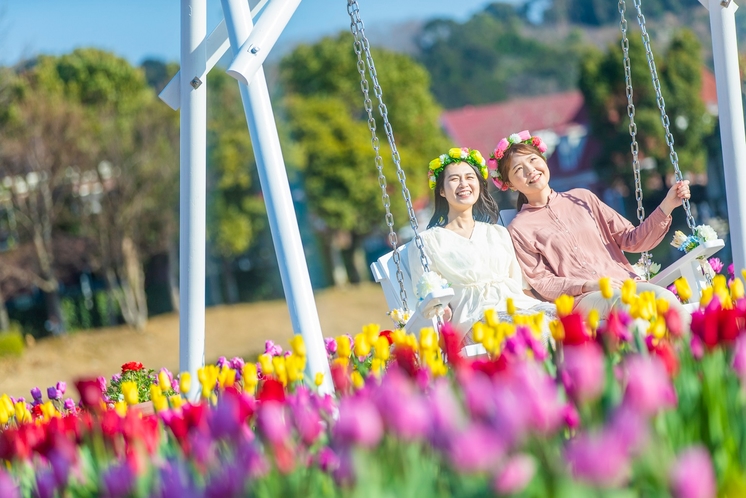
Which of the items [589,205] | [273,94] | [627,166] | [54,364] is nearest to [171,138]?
[273,94]

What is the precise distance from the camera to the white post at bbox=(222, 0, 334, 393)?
11.8 ft

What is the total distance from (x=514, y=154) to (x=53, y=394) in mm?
2435

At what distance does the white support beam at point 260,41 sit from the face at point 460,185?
4.40 ft

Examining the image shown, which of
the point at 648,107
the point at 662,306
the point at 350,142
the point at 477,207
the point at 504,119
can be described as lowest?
the point at 662,306

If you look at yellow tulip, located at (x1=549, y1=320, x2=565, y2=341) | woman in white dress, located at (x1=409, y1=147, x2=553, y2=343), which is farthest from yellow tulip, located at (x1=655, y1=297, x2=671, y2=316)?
woman in white dress, located at (x1=409, y1=147, x2=553, y2=343)

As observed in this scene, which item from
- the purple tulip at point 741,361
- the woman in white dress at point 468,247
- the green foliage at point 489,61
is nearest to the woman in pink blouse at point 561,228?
the woman in white dress at point 468,247

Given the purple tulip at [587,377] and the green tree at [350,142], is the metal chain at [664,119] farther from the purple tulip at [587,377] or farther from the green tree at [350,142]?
the green tree at [350,142]

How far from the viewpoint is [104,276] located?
26578 mm

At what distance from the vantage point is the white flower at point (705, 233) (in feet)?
14.4

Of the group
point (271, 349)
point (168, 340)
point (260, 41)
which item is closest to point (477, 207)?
point (271, 349)

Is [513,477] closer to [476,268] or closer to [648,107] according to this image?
[476,268]

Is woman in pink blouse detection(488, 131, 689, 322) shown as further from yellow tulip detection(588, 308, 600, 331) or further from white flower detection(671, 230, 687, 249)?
yellow tulip detection(588, 308, 600, 331)

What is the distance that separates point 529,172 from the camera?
4926 mm

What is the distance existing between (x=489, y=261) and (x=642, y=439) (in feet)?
9.91
